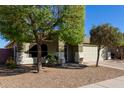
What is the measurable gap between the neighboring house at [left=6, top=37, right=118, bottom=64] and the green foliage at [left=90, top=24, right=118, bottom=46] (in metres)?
4.57

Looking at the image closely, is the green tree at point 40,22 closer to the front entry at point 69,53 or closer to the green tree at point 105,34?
the green tree at point 105,34

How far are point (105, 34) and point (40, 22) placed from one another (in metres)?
7.18

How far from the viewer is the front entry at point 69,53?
23.9 metres

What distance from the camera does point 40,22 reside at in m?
13.5

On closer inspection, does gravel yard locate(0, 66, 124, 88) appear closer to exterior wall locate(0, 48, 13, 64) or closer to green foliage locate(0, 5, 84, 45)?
green foliage locate(0, 5, 84, 45)

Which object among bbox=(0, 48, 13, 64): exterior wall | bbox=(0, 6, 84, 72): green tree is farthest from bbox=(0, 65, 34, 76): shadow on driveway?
bbox=(0, 48, 13, 64): exterior wall

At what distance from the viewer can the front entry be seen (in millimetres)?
23891

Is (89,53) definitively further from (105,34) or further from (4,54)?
(4,54)

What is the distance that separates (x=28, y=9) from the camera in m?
12.7

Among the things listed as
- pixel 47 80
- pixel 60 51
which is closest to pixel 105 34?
pixel 60 51

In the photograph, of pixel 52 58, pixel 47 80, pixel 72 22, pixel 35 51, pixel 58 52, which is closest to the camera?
pixel 47 80
